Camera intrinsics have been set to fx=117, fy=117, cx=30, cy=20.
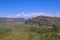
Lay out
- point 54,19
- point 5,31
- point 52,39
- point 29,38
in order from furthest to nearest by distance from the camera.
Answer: point 54,19 → point 5,31 → point 29,38 → point 52,39

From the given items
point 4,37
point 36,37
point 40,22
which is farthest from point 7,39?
point 40,22

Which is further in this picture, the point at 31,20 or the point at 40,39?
the point at 31,20

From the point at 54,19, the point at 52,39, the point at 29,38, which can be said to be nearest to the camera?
the point at 52,39

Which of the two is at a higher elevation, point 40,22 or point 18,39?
point 40,22

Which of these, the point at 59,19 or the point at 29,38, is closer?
the point at 29,38

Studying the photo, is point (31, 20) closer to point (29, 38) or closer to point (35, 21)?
point (35, 21)

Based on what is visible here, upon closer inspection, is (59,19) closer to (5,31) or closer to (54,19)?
(54,19)

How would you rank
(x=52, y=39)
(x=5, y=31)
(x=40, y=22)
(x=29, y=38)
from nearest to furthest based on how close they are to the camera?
(x=52, y=39)
(x=29, y=38)
(x=5, y=31)
(x=40, y=22)

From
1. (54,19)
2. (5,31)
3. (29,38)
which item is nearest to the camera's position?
(29,38)

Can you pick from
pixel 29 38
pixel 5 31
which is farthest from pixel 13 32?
pixel 29 38
